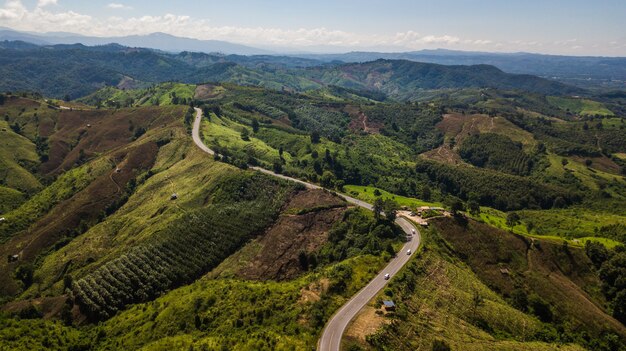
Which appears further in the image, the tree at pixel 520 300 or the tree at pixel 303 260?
the tree at pixel 303 260

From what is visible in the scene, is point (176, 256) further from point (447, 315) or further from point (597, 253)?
point (597, 253)

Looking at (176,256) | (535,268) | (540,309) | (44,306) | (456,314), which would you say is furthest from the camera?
(535,268)

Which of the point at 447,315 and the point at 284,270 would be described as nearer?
the point at 447,315

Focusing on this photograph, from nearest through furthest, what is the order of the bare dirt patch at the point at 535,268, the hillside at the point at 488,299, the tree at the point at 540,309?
the hillside at the point at 488,299 < the tree at the point at 540,309 < the bare dirt patch at the point at 535,268

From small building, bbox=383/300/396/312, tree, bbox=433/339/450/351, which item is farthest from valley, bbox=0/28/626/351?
small building, bbox=383/300/396/312

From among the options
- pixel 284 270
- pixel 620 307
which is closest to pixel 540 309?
pixel 620 307

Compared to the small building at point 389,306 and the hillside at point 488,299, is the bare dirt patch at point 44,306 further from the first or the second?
the small building at point 389,306

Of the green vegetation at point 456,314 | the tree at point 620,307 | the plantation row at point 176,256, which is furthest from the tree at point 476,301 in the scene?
the plantation row at point 176,256

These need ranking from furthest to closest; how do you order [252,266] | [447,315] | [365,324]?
[252,266], [447,315], [365,324]

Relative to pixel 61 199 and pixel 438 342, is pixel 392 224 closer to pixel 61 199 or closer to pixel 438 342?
pixel 438 342
